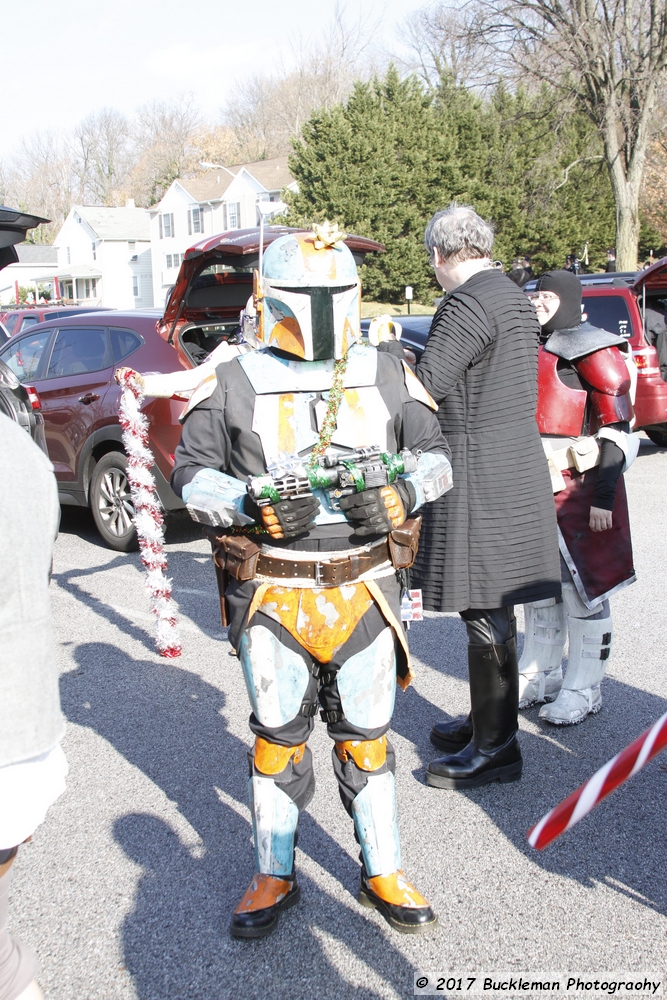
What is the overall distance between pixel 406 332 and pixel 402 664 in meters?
6.46

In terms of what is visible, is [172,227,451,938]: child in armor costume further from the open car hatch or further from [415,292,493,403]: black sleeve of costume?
the open car hatch

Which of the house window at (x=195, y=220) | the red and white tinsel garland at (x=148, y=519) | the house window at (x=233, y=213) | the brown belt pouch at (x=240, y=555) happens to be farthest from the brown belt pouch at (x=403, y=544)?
the house window at (x=195, y=220)

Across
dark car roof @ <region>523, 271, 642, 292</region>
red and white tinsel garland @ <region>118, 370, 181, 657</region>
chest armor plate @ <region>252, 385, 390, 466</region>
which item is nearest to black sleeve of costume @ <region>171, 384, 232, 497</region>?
chest armor plate @ <region>252, 385, 390, 466</region>

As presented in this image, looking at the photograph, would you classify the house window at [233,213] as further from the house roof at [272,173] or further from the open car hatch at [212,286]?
the open car hatch at [212,286]

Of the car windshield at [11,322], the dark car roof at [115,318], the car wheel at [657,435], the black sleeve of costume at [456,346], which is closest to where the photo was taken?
the black sleeve of costume at [456,346]

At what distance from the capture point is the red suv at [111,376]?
6.49 meters

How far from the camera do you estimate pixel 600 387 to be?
3.67 metres

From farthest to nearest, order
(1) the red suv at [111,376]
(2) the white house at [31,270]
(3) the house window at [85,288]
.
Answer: (3) the house window at [85,288]
(2) the white house at [31,270]
(1) the red suv at [111,376]

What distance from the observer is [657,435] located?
10875mm

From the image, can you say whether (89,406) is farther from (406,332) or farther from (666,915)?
(666,915)

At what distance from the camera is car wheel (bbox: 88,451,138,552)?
22.6ft

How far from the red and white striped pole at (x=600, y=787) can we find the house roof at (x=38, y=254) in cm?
6478

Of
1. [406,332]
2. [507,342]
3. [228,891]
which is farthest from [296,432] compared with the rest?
[406,332]

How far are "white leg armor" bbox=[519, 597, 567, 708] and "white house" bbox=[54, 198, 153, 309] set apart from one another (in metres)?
49.8
